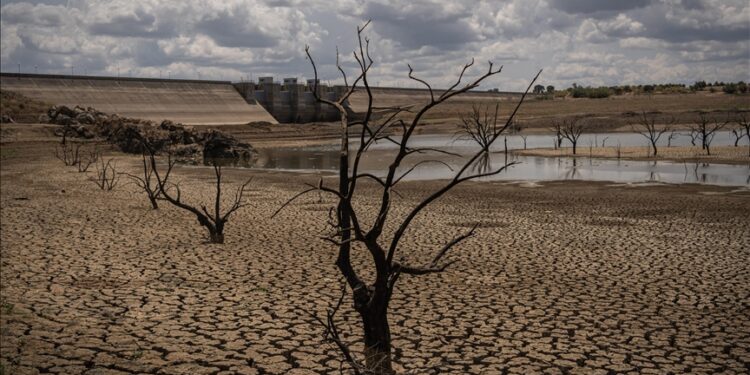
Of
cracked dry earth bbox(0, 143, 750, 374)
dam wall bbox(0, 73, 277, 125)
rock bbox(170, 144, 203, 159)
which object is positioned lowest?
cracked dry earth bbox(0, 143, 750, 374)

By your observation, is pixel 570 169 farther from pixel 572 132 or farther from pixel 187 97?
pixel 187 97

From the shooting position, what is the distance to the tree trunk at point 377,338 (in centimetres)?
565

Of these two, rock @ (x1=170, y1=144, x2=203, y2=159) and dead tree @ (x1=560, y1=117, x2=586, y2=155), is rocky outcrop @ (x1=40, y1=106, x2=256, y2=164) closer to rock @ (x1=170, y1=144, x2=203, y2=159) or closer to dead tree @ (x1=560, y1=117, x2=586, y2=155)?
rock @ (x1=170, y1=144, x2=203, y2=159)

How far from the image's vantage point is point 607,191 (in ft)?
71.1

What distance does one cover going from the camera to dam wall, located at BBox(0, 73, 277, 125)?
62.2m

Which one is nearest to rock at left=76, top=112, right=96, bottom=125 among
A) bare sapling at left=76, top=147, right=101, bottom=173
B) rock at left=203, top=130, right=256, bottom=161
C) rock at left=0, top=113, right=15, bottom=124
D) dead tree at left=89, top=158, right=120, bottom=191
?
rock at left=0, top=113, right=15, bottom=124

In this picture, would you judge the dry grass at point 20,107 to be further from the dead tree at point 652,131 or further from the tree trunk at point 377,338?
the tree trunk at point 377,338

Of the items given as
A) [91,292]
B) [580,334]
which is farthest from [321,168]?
[580,334]

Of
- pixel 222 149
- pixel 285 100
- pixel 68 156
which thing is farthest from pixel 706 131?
pixel 68 156

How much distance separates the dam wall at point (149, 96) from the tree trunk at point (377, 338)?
2447 inches

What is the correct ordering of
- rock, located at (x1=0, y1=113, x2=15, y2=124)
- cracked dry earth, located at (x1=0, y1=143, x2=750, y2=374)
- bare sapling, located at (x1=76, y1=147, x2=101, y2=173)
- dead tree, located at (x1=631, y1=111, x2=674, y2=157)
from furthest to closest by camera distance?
rock, located at (x1=0, y1=113, x2=15, y2=124)
dead tree, located at (x1=631, y1=111, x2=674, y2=157)
bare sapling, located at (x1=76, y1=147, x2=101, y2=173)
cracked dry earth, located at (x1=0, y1=143, x2=750, y2=374)

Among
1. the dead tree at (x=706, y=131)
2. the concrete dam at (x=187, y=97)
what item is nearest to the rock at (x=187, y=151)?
the concrete dam at (x=187, y=97)

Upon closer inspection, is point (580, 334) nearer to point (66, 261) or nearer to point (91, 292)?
point (91, 292)

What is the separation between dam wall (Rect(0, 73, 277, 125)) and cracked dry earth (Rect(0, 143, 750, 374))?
51574 mm
